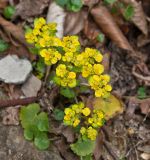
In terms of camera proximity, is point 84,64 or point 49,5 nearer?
point 84,64

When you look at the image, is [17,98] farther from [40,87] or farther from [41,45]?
[41,45]

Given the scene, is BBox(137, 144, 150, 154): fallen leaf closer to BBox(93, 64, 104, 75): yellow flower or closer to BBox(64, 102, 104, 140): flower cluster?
BBox(64, 102, 104, 140): flower cluster

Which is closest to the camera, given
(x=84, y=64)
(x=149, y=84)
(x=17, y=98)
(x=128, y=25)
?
(x=84, y=64)

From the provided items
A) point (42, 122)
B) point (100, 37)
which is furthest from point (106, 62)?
point (42, 122)

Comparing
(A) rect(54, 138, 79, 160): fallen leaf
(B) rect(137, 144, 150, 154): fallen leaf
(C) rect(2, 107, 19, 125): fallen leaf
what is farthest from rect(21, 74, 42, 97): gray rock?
(B) rect(137, 144, 150, 154): fallen leaf

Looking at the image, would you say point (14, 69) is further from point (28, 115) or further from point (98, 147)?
point (98, 147)

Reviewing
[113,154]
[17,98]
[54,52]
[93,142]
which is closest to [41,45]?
[54,52]

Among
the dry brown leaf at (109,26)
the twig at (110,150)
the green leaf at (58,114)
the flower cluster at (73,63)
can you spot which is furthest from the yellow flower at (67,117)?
the dry brown leaf at (109,26)
